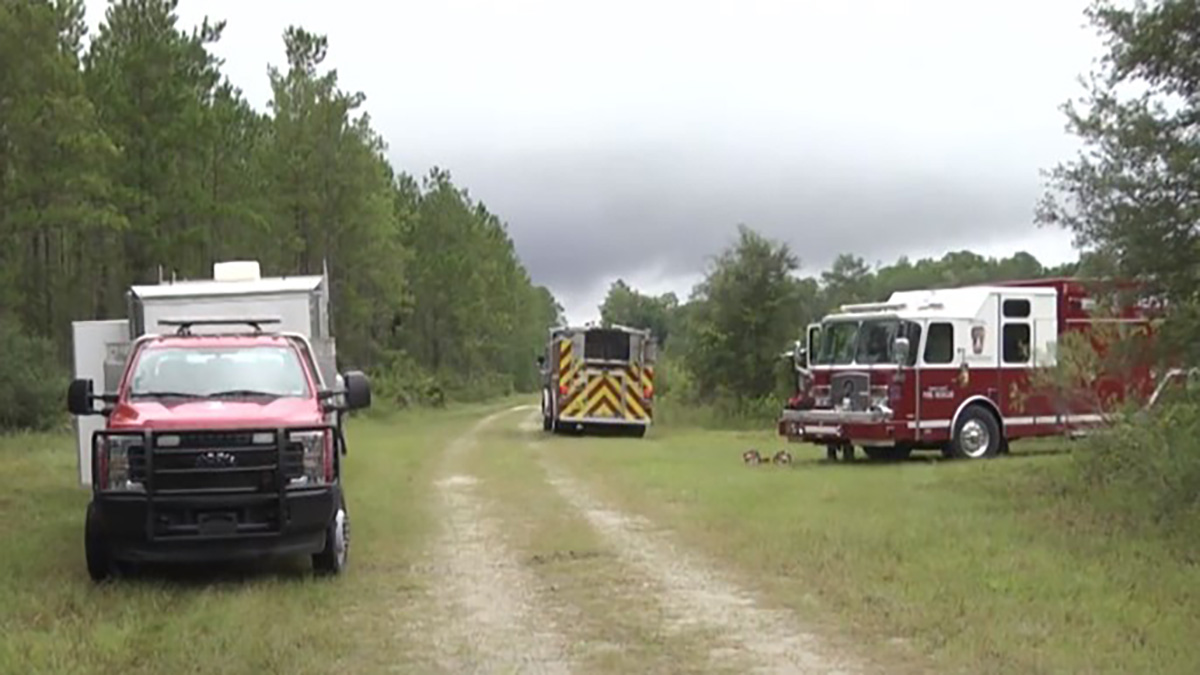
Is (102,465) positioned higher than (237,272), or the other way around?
(237,272)

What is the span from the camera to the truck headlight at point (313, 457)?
10.4 metres

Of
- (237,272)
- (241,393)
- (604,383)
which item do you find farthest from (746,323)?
(241,393)

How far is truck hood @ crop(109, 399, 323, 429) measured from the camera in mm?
10250

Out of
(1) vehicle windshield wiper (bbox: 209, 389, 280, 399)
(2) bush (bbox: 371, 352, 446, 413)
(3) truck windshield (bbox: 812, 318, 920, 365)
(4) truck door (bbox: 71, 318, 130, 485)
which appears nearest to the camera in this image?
(1) vehicle windshield wiper (bbox: 209, 389, 280, 399)

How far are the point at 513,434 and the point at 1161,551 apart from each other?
2436 cm

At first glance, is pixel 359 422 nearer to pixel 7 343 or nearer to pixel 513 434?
pixel 513 434

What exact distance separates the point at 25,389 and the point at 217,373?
64.9ft

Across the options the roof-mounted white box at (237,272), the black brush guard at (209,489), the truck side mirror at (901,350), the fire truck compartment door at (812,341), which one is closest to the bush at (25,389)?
the roof-mounted white box at (237,272)

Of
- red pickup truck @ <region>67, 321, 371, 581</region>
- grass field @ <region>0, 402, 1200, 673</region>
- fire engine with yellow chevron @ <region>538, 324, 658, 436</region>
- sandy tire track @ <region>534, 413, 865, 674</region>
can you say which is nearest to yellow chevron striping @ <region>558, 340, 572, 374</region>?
fire engine with yellow chevron @ <region>538, 324, 658, 436</region>

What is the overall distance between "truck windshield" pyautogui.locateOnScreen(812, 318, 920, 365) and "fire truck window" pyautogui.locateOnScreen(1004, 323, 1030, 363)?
179cm

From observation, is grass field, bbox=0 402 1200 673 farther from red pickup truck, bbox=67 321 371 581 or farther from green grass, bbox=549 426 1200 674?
red pickup truck, bbox=67 321 371 581

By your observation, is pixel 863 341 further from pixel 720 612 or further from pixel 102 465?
pixel 102 465

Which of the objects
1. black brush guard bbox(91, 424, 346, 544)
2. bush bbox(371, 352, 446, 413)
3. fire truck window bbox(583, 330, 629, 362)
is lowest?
bush bbox(371, 352, 446, 413)

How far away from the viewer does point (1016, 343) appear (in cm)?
2289
